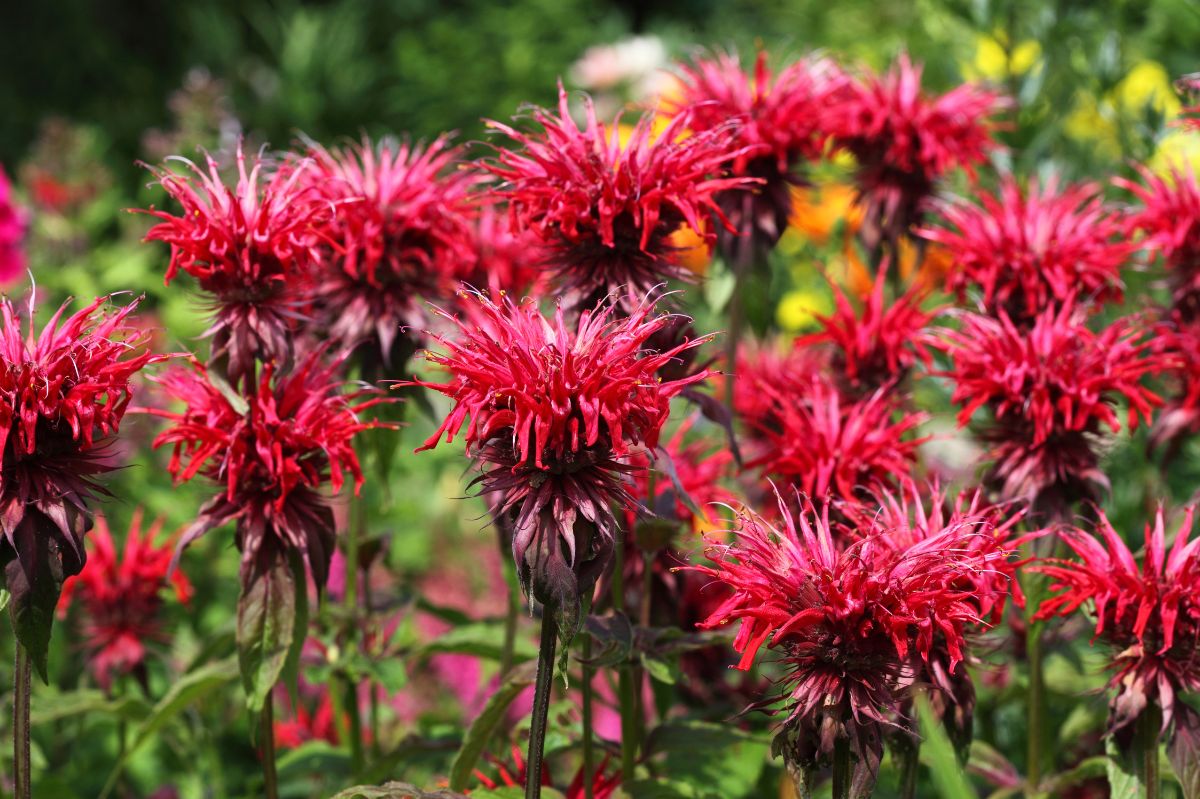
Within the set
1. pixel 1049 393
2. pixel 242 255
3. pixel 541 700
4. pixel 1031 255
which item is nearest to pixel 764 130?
pixel 1031 255

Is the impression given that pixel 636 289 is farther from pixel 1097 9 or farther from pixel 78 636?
pixel 1097 9

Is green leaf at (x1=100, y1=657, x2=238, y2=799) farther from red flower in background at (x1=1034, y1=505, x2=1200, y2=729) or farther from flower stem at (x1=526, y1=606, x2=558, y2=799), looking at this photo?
red flower in background at (x1=1034, y1=505, x2=1200, y2=729)

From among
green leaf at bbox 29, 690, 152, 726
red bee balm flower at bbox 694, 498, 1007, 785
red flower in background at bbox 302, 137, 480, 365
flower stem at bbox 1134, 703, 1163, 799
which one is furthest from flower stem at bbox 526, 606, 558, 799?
green leaf at bbox 29, 690, 152, 726

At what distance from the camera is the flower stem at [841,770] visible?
155cm

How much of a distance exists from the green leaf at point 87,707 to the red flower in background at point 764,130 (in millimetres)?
1352

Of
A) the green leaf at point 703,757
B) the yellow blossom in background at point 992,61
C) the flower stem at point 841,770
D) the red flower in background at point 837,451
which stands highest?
the yellow blossom in background at point 992,61

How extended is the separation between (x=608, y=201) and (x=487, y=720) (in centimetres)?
77

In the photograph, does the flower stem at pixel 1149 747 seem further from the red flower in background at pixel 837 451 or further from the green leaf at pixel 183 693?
the green leaf at pixel 183 693

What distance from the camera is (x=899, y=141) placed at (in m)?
2.52

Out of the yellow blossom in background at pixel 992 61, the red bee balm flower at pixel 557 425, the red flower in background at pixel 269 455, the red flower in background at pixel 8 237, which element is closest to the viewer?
the red bee balm flower at pixel 557 425

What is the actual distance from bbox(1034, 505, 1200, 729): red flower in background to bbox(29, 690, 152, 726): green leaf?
155 centimetres

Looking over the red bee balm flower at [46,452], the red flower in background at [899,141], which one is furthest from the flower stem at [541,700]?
the red flower in background at [899,141]

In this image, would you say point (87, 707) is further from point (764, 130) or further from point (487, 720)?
point (764, 130)

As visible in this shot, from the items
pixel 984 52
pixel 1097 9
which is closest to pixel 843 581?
pixel 1097 9
